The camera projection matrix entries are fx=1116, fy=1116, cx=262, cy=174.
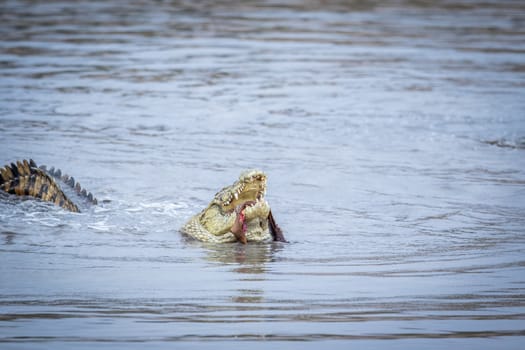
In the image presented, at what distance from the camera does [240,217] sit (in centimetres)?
994

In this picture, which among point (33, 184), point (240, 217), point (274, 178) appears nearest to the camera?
point (240, 217)

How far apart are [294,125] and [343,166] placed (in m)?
3.01

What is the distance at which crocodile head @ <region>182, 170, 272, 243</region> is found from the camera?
386 inches

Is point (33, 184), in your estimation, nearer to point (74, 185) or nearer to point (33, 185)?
point (33, 185)

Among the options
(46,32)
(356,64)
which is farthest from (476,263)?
(46,32)

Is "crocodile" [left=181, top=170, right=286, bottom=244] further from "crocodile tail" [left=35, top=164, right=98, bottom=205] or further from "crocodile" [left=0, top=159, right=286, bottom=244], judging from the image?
"crocodile tail" [left=35, top=164, right=98, bottom=205]

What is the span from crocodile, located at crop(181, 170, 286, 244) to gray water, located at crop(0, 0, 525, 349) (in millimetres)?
154

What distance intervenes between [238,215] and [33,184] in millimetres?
2746

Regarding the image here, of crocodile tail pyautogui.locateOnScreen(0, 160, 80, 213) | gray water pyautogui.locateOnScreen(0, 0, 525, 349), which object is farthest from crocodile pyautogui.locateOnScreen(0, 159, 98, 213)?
gray water pyautogui.locateOnScreen(0, 0, 525, 349)

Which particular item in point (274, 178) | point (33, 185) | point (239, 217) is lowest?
point (239, 217)

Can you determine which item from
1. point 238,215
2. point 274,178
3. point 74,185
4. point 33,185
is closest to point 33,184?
point 33,185

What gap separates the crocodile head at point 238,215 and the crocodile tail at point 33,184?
67.8 inches

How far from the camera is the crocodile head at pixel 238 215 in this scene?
9.80 metres

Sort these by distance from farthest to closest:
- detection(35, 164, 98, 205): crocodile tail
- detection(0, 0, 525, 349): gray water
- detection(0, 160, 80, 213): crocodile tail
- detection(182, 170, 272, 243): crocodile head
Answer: detection(35, 164, 98, 205): crocodile tail
detection(0, 160, 80, 213): crocodile tail
detection(182, 170, 272, 243): crocodile head
detection(0, 0, 525, 349): gray water
